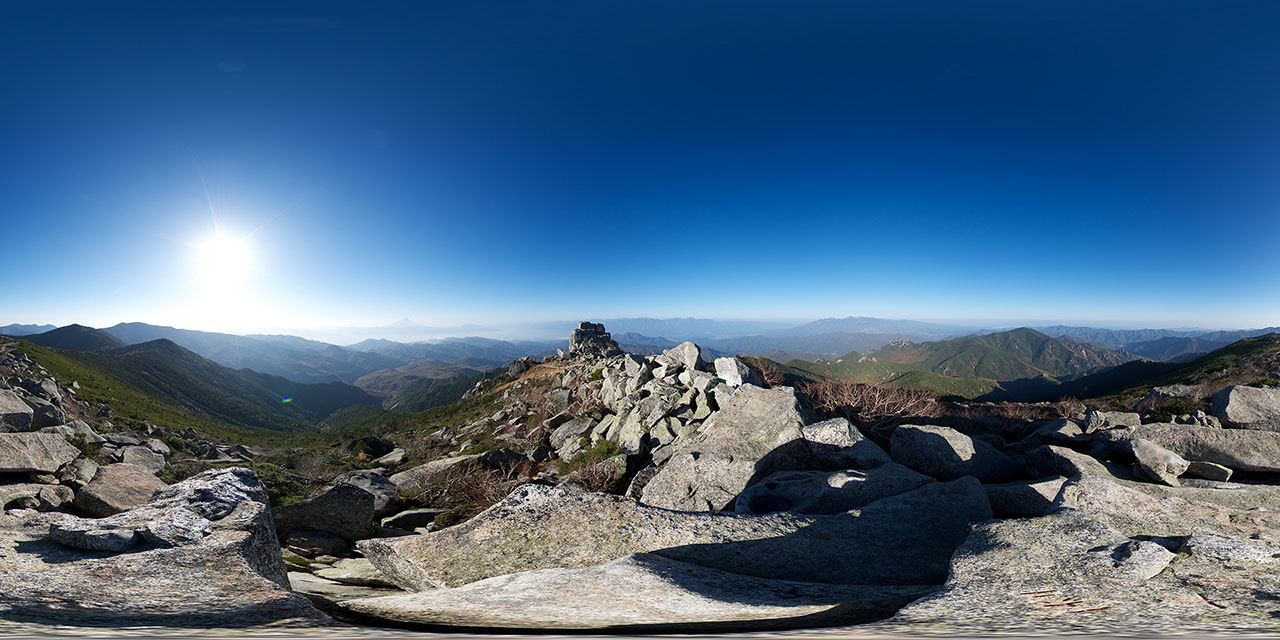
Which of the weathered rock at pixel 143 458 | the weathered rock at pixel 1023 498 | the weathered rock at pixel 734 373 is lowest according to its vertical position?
the weathered rock at pixel 143 458

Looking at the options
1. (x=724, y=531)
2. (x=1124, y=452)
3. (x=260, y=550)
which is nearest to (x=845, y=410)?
(x=1124, y=452)

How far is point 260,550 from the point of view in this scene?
25.5 ft

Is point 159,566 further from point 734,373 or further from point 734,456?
point 734,373

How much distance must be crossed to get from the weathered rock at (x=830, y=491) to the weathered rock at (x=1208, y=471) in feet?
23.8

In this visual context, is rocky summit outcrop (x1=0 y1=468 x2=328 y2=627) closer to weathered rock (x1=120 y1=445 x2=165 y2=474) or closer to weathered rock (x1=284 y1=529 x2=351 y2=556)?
weathered rock (x1=284 y1=529 x2=351 y2=556)

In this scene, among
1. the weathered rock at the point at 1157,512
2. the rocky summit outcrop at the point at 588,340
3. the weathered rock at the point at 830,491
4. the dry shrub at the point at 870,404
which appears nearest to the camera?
the weathered rock at the point at 1157,512

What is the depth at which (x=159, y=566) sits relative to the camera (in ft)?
21.3

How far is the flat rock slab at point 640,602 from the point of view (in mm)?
5727

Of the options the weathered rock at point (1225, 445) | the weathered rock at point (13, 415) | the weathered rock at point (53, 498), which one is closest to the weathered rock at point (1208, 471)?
the weathered rock at point (1225, 445)

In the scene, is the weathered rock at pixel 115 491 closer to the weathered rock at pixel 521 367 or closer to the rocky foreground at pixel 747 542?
the rocky foreground at pixel 747 542

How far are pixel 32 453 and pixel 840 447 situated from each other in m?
25.2

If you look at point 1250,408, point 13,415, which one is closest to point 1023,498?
point 1250,408

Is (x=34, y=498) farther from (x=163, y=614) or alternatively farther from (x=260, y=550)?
(x=163, y=614)

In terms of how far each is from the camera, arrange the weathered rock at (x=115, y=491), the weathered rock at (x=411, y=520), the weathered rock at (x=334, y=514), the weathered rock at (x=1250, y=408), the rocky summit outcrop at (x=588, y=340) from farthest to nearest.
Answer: the rocky summit outcrop at (x=588, y=340)
the weathered rock at (x=411, y=520)
the weathered rock at (x=1250, y=408)
the weathered rock at (x=334, y=514)
the weathered rock at (x=115, y=491)
